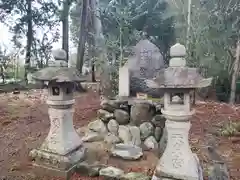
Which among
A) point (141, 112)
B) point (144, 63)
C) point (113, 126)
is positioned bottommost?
point (113, 126)

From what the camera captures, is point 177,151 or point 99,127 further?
point 99,127

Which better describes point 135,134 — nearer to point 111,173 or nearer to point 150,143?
point 150,143

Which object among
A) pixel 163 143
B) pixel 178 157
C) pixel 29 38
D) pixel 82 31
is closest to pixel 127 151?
pixel 163 143

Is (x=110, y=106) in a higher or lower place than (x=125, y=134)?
higher

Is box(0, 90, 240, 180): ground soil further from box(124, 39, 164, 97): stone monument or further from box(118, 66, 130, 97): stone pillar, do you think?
box(124, 39, 164, 97): stone monument

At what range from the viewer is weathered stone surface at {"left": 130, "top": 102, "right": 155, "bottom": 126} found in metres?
4.75

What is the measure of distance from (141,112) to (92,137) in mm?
1114

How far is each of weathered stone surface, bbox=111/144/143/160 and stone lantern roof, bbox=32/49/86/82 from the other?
4.67 feet

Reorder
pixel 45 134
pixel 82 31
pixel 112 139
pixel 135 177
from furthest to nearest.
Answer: pixel 82 31, pixel 45 134, pixel 112 139, pixel 135 177

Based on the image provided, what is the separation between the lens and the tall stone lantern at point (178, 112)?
2.69 m

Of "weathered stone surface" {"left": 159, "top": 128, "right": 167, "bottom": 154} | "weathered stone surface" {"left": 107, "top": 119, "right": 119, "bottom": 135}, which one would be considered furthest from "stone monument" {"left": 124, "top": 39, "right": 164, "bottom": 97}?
"weathered stone surface" {"left": 159, "top": 128, "right": 167, "bottom": 154}

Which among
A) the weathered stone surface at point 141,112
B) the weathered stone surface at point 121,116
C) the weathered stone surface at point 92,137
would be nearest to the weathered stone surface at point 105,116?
the weathered stone surface at point 121,116

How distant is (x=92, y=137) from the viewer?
470 centimetres

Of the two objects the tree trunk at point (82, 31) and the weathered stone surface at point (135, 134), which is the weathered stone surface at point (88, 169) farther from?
the tree trunk at point (82, 31)
